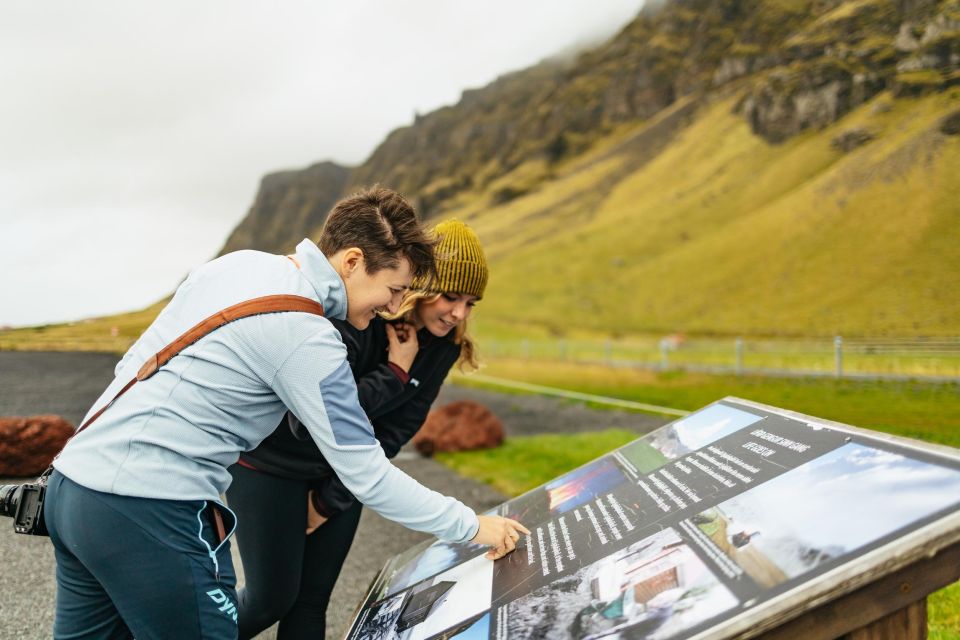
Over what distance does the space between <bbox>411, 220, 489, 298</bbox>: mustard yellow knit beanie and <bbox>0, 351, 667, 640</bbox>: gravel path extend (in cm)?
231

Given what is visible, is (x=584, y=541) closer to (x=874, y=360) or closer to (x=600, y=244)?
(x=874, y=360)

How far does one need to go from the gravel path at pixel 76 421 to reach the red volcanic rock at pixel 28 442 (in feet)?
4.17

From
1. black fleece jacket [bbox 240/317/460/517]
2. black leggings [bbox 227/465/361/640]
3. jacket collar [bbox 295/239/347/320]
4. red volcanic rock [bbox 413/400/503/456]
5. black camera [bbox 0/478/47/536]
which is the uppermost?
jacket collar [bbox 295/239/347/320]

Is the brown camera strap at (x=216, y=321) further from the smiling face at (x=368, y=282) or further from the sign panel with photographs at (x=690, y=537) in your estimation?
the sign panel with photographs at (x=690, y=537)

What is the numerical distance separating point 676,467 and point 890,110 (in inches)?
3525

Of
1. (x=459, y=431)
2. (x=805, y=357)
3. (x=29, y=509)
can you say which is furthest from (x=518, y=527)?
(x=805, y=357)

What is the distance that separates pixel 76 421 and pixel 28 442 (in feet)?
9.66

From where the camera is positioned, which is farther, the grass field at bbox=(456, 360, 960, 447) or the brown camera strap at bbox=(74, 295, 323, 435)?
the grass field at bbox=(456, 360, 960, 447)

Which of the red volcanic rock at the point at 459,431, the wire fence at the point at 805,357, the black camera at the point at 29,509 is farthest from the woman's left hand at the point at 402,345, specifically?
the wire fence at the point at 805,357

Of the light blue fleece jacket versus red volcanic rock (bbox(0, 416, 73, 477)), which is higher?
the light blue fleece jacket

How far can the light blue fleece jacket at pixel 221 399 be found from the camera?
5.64ft

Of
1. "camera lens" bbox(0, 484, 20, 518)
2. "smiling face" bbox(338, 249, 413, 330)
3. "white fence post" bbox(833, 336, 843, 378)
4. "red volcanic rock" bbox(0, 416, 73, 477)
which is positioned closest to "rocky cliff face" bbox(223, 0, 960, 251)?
"white fence post" bbox(833, 336, 843, 378)

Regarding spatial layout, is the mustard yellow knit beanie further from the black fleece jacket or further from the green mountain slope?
the green mountain slope

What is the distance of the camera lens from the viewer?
1900 millimetres
